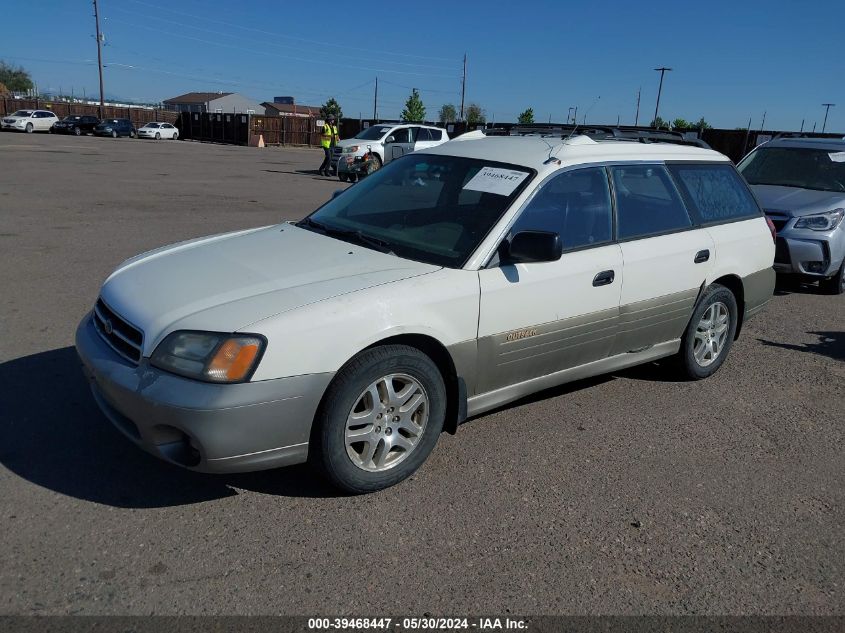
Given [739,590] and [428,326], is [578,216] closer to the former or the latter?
[428,326]

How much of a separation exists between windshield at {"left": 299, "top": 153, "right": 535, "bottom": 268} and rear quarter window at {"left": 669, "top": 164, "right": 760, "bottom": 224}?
152 centimetres

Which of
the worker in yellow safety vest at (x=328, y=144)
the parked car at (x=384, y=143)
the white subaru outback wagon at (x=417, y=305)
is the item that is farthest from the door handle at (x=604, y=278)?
the worker in yellow safety vest at (x=328, y=144)

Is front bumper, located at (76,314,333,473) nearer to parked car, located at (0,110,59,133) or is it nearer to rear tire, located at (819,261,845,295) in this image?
rear tire, located at (819,261,845,295)

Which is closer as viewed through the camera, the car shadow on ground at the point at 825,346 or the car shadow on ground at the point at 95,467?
the car shadow on ground at the point at 95,467

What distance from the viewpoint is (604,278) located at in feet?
14.0

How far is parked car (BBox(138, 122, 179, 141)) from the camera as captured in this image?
49.8m

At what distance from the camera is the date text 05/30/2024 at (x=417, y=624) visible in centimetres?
263

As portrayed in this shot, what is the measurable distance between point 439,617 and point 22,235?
8867mm

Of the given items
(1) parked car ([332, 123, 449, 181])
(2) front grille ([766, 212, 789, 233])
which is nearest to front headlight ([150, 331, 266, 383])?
(2) front grille ([766, 212, 789, 233])

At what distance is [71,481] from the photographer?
3463 mm

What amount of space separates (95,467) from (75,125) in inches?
1966

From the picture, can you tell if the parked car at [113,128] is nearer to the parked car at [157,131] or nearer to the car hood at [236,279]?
the parked car at [157,131]

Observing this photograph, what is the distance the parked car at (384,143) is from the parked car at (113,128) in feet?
98.5

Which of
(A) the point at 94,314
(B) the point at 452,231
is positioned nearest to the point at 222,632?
(A) the point at 94,314
